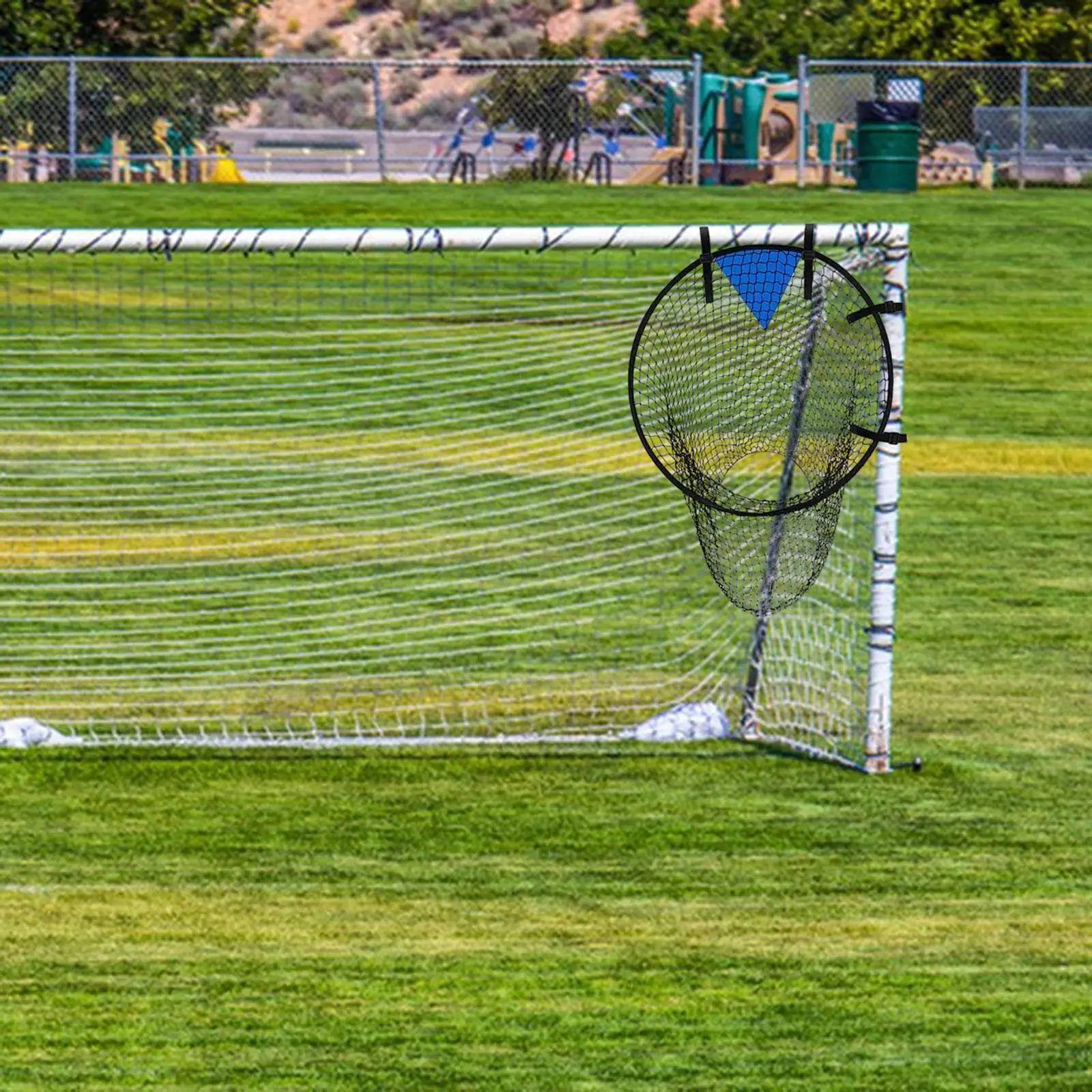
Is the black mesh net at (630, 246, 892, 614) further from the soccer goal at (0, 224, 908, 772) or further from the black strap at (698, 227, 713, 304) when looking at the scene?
the soccer goal at (0, 224, 908, 772)

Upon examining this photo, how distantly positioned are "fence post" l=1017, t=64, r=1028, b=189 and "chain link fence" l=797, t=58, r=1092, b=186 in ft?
0.07

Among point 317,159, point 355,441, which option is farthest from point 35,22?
point 355,441

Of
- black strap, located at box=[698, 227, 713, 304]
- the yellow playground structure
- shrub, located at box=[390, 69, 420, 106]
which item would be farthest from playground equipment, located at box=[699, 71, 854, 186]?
shrub, located at box=[390, 69, 420, 106]

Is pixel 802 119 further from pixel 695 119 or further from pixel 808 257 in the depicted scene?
pixel 808 257

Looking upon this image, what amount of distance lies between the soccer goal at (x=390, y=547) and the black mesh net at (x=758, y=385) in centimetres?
340

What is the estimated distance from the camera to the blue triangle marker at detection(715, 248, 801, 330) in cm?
416

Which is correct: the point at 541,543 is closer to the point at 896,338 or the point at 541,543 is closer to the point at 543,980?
the point at 896,338

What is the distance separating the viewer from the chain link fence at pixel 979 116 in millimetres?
27422

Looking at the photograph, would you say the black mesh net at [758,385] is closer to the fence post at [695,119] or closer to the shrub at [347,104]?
the fence post at [695,119]

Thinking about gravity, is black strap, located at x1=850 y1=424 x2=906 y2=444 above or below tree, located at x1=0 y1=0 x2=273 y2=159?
below

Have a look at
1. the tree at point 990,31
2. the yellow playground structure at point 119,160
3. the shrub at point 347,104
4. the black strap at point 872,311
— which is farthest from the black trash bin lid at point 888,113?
the shrub at point 347,104

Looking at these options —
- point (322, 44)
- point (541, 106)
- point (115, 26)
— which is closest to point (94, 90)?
point (541, 106)

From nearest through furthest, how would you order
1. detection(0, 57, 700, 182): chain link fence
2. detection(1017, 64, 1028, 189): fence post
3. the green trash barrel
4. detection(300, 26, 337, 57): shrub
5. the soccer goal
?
the soccer goal → detection(0, 57, 700, 182): chain link fence → detection(1017, 64, 1028, 189): fence post → the green trash barrel → detection(300, 26, 337, 57): shrub

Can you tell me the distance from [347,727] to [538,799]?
1.55 m
